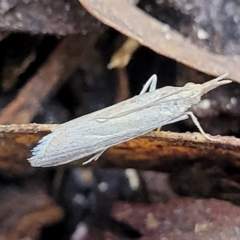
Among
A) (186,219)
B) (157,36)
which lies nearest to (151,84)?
(157,36)

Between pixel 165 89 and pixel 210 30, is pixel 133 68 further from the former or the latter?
pixel 210 30

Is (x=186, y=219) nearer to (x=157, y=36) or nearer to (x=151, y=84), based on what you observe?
(x=151, y=84)

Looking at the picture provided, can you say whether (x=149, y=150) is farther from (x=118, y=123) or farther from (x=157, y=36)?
(x=157, y=36)

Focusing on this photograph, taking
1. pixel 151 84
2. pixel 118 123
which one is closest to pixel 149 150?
pixel 118 123

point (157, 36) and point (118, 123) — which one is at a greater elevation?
point (157, 36)

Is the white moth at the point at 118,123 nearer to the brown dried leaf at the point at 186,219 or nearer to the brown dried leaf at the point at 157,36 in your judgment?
the brown dried leaf at the point at 157,36

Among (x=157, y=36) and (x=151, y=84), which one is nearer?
(x=157, y=36)

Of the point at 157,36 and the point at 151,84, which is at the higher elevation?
the point at 157,36

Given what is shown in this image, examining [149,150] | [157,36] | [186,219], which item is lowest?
[186,219]
